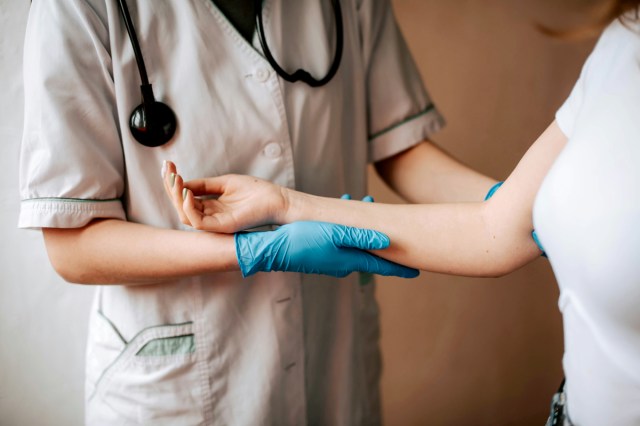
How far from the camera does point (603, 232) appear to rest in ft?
2.04

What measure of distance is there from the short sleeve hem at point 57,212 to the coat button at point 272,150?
268 millimetres

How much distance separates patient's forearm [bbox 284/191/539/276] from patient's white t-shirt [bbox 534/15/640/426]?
0.51 ft

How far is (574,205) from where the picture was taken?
648 mm

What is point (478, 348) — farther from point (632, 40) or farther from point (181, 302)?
point (632, 40)

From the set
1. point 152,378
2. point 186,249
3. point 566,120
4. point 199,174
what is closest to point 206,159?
point 199,174

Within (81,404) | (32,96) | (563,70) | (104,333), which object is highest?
(563,70)

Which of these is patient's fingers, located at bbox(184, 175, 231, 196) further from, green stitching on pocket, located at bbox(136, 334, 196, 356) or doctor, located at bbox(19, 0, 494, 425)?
green stitching on pocket, located at bbox(136, 334, 196, 356)

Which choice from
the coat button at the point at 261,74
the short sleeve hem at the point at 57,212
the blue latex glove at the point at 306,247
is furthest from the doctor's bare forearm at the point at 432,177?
the short sleeve hem at the point at 57,212

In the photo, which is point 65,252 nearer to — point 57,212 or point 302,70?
point 57,212

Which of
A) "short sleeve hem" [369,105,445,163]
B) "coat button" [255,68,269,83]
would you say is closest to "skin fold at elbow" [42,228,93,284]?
"coat button" [255,68,269,83]

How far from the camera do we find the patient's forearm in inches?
33.9

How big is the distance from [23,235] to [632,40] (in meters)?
1.09

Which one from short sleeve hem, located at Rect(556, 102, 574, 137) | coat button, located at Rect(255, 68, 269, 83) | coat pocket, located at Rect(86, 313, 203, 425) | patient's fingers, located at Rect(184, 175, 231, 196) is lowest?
coat pocket, located at Rect(86, 313, 203, 425)

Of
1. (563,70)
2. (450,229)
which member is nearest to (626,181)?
(450,229)
